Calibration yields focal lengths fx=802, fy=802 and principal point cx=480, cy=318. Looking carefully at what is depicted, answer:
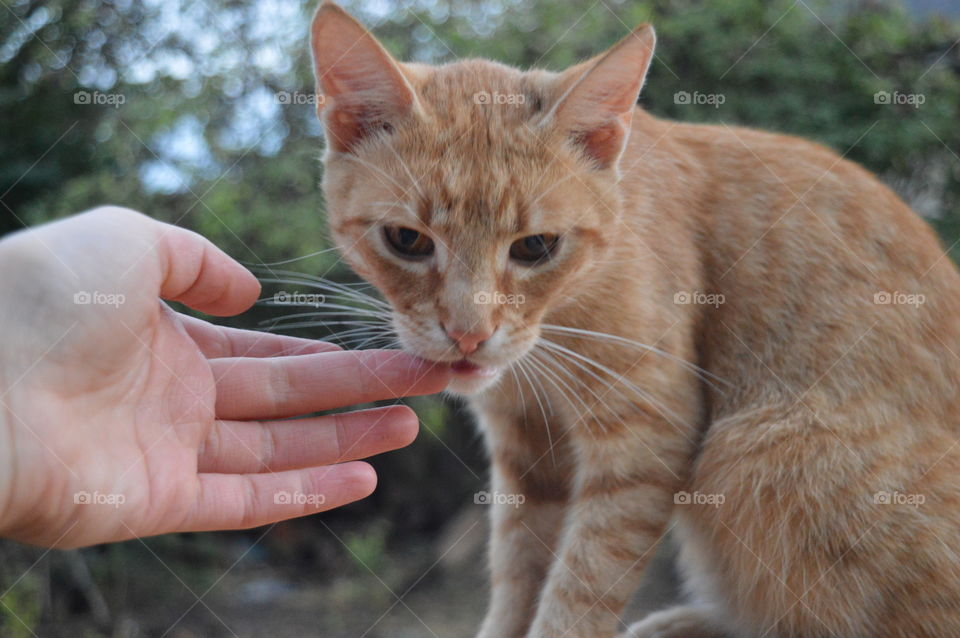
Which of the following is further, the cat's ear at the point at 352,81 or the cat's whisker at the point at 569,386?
the cat's whisker at the point at 569,386

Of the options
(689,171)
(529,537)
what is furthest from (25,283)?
(689,171)

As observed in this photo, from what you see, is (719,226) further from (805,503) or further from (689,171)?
(805,503)

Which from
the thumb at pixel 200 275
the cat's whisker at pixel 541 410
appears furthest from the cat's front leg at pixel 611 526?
the thumb at pixel 200 275

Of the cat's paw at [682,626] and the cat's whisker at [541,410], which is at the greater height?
the cat's whisker at [541,410]

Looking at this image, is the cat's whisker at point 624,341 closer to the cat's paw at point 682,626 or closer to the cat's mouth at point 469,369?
the cat's mouth at point 469,369

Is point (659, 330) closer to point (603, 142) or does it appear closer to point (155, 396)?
point (603, 142)

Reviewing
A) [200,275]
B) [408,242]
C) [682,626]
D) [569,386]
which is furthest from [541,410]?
[200,275]
